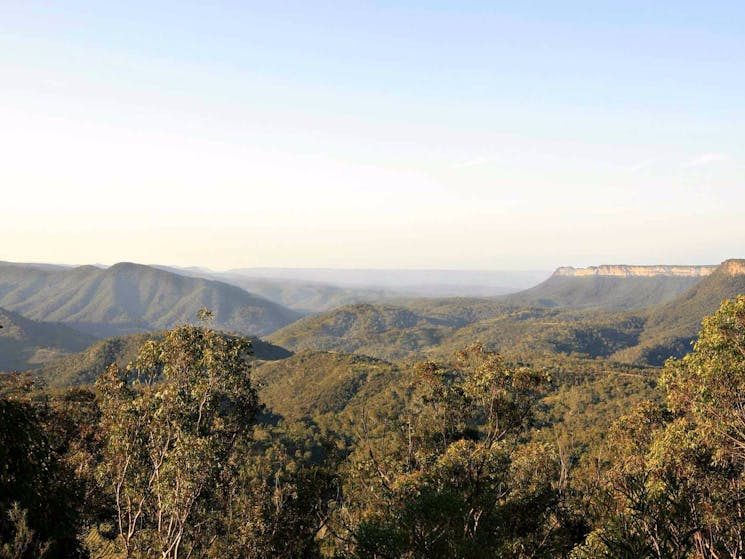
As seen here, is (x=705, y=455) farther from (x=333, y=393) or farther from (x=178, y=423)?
(x=333, y=393)

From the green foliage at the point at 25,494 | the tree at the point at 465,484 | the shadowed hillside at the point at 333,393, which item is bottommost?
the shadowed hillside at the point at 333,393

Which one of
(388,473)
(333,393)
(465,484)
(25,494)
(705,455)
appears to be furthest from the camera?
(333,393)

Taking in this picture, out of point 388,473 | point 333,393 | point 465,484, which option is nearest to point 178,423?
point 465,484

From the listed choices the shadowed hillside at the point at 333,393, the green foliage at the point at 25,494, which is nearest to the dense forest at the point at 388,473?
the green foliage at the point at 25,494

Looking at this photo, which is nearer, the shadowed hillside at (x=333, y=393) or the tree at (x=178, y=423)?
the tree at (x=178, y=423)

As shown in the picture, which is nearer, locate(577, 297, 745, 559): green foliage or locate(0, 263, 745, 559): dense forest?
locate(0, 263, 745, 559): dense forest

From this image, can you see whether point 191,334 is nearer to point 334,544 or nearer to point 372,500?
point 372,500

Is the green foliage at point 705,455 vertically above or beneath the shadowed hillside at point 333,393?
above

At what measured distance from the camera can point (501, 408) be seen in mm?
28422

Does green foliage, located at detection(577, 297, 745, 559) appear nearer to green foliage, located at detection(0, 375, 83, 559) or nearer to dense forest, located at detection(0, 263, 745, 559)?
dense forest, located at detection(0, 263, 745, 559)

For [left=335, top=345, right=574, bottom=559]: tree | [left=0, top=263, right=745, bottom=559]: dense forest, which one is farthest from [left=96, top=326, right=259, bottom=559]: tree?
[left=335, top=345, right=574, bottom=559]: tree

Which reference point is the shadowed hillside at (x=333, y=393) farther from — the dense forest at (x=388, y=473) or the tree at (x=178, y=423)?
the tree at (x=178, y=423)

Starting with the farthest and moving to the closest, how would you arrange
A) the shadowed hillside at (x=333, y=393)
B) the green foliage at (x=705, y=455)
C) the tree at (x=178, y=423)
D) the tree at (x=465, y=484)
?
the shadowed hillside at (x=333, y=393), the tree at (x=178, y=423), the green foliage at (x=705, y=455), the tree at (x=465, y=484)

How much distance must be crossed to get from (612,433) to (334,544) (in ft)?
69.7
